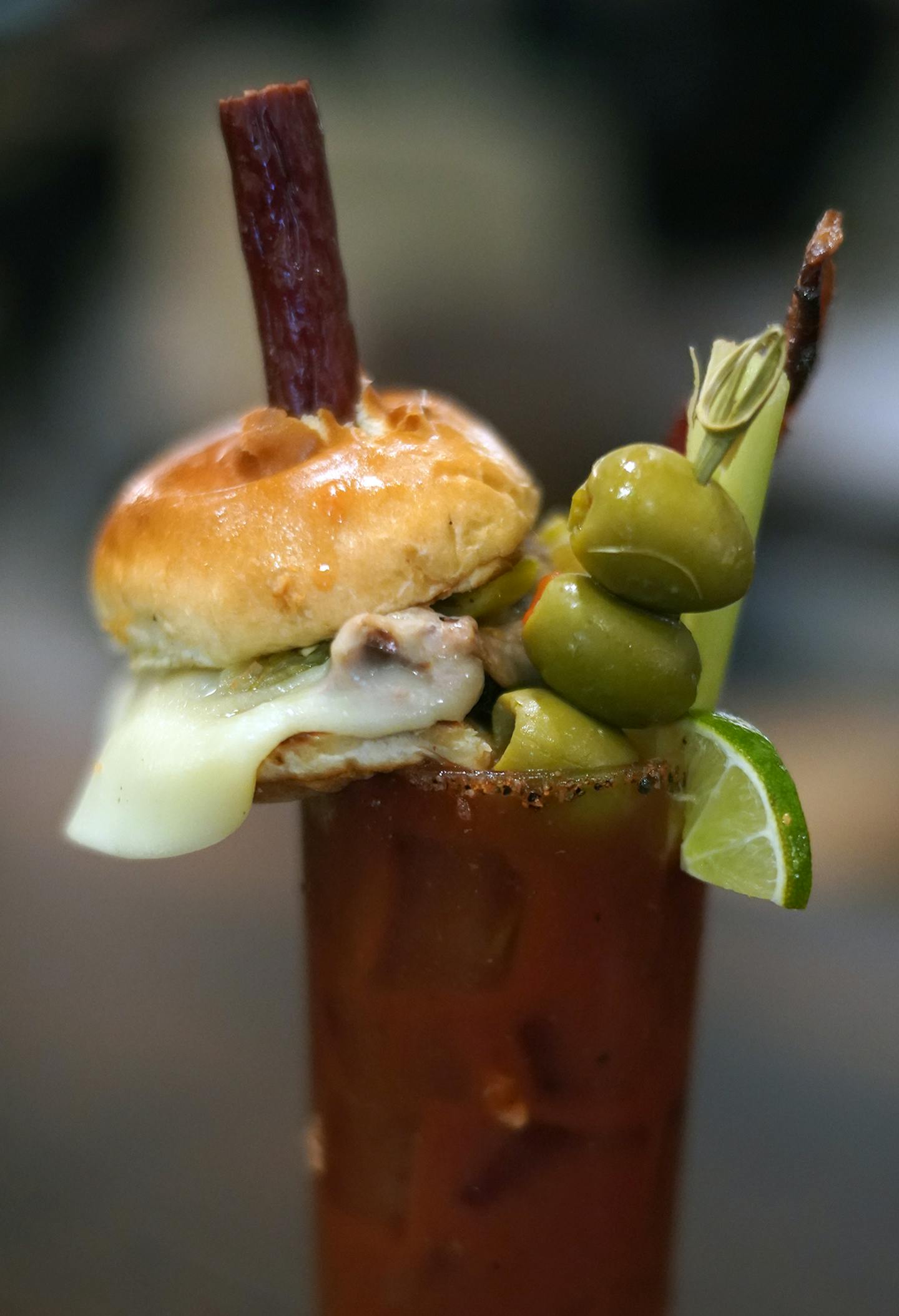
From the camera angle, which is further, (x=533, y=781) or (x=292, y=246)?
(x=292, y=246)

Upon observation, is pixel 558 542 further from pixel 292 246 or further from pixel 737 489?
pixel 292 246

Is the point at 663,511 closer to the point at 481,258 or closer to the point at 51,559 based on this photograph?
the point at 481,258

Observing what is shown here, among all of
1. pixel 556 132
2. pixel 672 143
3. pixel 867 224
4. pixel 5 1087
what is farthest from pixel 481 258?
pixel 5 1087

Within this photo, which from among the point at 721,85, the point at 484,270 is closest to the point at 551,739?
the point at 721,85

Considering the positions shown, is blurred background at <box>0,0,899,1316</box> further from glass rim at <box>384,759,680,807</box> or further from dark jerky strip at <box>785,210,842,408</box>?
dark jerky strip at <box>785,210,842,408</box>

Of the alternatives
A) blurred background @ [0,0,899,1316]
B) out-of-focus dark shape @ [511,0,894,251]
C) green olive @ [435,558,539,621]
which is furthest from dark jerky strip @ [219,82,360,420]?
out-of-focus dark shape @ [511,0,894,251]

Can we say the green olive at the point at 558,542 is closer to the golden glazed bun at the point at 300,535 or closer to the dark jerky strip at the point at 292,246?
the golden glazed bun at the point at 300,535
